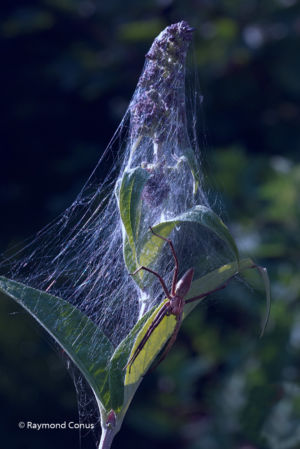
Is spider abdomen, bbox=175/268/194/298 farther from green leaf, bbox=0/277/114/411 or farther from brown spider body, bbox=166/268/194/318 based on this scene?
green leaf, bbox=0/277/114/411

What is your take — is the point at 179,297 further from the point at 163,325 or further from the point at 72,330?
the point at 72,330

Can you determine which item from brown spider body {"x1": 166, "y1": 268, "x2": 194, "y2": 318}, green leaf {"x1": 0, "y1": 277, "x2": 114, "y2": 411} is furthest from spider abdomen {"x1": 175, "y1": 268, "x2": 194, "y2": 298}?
green leaf {"x1": 0, "y1": 277, "x2": 114, "y2": 411}

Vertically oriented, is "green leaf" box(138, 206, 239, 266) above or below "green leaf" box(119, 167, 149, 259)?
below

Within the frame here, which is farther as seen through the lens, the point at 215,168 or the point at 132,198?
the point at 215,168

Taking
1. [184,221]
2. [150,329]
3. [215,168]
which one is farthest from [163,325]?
[215,168]

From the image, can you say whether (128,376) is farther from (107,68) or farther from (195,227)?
(107,68)

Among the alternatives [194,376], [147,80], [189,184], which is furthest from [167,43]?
[194,376]
